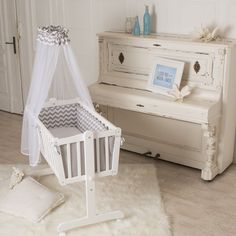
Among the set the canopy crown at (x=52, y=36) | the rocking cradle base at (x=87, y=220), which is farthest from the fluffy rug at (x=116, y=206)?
the canopy crown at (x=52, y=36)

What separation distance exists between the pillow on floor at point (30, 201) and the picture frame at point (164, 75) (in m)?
1.27

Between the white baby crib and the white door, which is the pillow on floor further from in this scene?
the white door

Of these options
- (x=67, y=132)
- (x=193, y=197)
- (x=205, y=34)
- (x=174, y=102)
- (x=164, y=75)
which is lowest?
(x=193, y=197)

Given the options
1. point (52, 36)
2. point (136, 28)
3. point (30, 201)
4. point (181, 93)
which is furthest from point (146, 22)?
point (30, 201)

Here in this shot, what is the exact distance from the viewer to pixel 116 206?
331 cm

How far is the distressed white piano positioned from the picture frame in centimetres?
6

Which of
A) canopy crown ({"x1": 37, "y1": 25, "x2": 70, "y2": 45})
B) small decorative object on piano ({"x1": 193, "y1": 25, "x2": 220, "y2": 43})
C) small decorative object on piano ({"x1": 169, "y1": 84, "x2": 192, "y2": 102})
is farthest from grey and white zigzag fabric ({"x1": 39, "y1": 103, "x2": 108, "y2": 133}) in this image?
small decorative object on piano ({"x1": 193, "y1": 25, "x2": 220, "y2": 43})

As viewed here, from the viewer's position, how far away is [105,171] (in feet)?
9.96

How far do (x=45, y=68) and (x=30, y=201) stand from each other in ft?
3.42

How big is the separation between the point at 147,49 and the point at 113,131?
122cm

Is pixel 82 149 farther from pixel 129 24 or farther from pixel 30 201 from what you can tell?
pixel 129 24

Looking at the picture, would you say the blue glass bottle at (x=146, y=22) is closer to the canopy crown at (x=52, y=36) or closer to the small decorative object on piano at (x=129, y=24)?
the small decorative object on piano at (x=129, y=24)

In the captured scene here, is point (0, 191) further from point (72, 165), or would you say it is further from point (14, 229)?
point (72, 165)

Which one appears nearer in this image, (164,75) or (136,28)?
(164,75)
